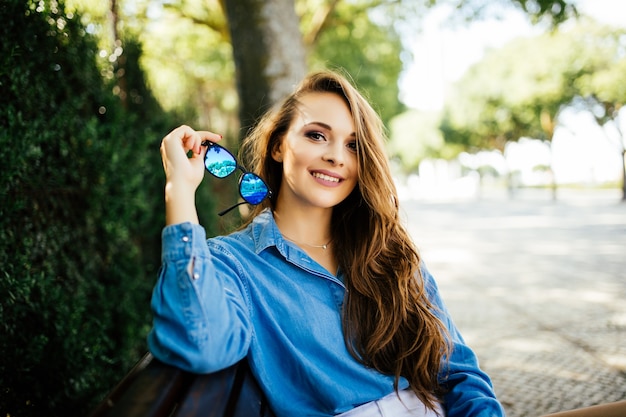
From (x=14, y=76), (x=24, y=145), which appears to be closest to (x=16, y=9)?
(x=14, y=76)

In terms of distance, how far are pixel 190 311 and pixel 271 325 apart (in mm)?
445

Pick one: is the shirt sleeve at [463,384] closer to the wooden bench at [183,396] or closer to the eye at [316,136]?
the wooden bench at [183,396]

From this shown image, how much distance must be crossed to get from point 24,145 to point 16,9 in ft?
2.41

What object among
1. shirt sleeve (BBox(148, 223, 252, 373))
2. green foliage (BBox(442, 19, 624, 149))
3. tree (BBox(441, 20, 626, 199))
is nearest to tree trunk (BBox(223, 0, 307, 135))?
shirt sleeve (BBox(148, 223, 252, 373))

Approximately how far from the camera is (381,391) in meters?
1.73

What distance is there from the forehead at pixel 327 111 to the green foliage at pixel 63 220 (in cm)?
141

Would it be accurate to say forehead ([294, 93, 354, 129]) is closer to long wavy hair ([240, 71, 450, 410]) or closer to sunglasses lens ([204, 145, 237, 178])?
long wavy hair ([240, 71, 450, 410])

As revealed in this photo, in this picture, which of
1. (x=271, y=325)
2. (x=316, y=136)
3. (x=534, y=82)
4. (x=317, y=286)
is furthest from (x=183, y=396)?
(x=534, y=82)

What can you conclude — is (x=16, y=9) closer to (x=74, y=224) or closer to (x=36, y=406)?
(x=74, y=224)

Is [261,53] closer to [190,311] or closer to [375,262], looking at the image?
[375,262]

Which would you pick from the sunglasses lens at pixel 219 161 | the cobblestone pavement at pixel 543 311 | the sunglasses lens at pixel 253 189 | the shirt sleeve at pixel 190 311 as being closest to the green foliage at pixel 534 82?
the cobblestone pavement at pixel 543 311

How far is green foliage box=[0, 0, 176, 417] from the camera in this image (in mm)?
2156

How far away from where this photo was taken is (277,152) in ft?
7.32

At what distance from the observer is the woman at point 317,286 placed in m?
1.33
